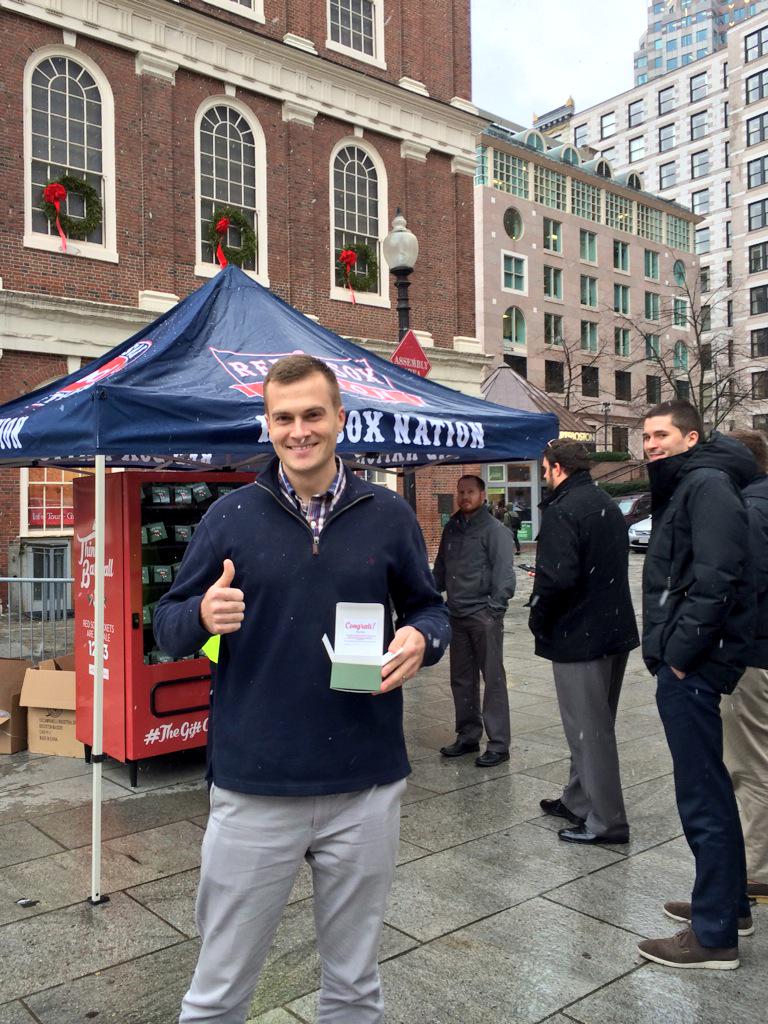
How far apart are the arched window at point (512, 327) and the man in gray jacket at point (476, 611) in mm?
35328

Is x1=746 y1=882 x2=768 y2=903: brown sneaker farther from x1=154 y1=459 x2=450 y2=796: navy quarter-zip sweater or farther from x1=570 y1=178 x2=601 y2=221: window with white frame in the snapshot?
x1=570 y1=178 x2=601 y2=221: window with white frame

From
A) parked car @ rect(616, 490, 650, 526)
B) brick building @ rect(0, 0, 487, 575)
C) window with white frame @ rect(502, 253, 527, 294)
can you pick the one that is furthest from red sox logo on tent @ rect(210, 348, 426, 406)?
window with white frame @ rect(502, 253, 527, 294)

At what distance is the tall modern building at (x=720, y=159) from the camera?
58.8 metres

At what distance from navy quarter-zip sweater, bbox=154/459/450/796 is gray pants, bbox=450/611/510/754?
3.88 m

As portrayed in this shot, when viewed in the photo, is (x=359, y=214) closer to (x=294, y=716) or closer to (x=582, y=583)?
(x=582, y=583)

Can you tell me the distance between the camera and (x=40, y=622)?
7.84m

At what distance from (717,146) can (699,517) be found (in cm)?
7373

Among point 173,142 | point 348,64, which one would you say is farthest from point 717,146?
point 173,142

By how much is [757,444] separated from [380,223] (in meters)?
17.3

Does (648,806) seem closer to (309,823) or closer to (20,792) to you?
(309,823)

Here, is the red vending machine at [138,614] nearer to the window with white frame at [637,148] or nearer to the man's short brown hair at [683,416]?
the man's short brown hair at [683,416]

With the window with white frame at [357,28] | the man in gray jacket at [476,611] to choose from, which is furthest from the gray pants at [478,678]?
the window with white frame at [357,28]

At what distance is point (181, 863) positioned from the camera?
4387mm

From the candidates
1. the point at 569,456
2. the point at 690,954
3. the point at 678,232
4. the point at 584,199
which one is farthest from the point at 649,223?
the point at 690,954
